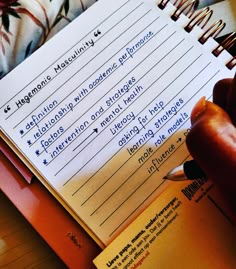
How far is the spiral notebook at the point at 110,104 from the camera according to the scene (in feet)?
1.62

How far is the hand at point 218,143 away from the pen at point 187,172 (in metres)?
0.06

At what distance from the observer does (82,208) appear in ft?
1.60

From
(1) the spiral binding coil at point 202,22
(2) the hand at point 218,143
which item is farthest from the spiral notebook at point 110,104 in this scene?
(2) the hand at point 218,143

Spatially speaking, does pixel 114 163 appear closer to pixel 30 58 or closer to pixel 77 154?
pixel 77 154

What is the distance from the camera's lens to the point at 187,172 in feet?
1.53

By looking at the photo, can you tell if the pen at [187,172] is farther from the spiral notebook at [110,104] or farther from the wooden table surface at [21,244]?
the wooden table surface at [21,244]

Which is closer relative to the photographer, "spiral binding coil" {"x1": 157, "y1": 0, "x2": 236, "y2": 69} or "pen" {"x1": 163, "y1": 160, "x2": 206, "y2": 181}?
"pen" {"x1": 163, "y1": 160, "x2": 206, "y2": 181}

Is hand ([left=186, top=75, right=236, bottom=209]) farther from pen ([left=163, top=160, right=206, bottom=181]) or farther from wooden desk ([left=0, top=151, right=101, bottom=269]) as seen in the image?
wooden desk ([left=0, top=151, right=101, bottom=269])

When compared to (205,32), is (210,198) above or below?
below

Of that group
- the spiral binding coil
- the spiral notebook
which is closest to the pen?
the spiral notebook

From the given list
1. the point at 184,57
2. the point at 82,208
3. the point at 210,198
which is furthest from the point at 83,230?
the point at 184,57

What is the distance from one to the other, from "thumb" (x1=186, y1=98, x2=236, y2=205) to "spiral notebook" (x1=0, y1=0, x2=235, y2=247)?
0.41ft

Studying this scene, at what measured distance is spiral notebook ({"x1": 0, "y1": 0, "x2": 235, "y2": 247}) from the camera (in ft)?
1.62

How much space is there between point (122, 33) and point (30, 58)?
12 centimetres
